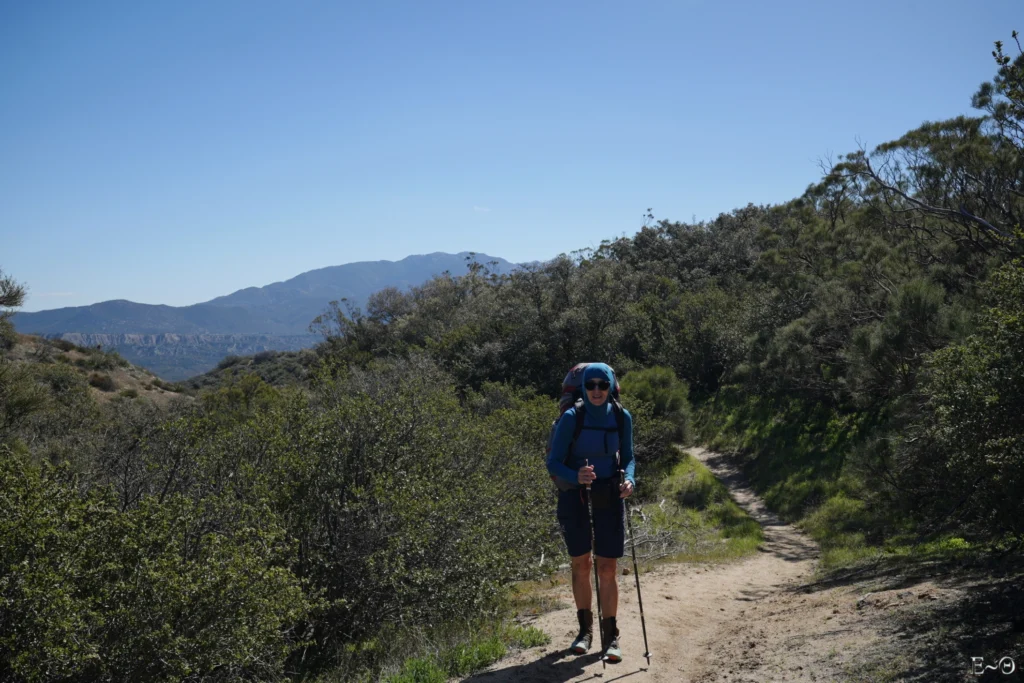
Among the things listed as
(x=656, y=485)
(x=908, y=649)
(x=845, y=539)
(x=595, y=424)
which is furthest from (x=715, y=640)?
(x=656, y=485)

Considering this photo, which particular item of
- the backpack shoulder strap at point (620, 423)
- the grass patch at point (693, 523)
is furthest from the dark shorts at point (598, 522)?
the grass patch at point (693, 523)


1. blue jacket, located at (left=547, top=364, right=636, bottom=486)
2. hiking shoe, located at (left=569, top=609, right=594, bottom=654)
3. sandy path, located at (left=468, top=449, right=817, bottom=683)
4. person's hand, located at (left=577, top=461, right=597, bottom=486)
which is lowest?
sandy path, located at (left=468, top=449, right=817, bottom=683)

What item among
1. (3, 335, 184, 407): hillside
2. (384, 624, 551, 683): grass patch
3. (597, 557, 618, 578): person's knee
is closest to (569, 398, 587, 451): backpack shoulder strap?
(597, 557, 618, 578): person's knee

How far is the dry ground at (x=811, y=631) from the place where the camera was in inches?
186

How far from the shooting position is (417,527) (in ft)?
24.9

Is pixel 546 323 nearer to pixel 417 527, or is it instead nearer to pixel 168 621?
pixel 417 527

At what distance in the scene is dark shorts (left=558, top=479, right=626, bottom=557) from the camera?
199 inches

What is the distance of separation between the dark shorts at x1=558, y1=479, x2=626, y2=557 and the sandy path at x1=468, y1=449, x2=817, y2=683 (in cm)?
88

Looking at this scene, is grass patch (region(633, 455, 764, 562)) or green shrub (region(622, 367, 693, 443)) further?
green shrub (region(622, 367, 693, 443))

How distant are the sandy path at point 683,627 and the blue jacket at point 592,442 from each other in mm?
1450

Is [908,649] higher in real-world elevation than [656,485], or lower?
higher

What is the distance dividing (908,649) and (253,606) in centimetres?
506

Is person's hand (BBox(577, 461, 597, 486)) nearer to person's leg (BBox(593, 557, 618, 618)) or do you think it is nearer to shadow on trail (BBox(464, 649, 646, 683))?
person's leg (BBox(593, 557, 618, 618))

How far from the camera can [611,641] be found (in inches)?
201
